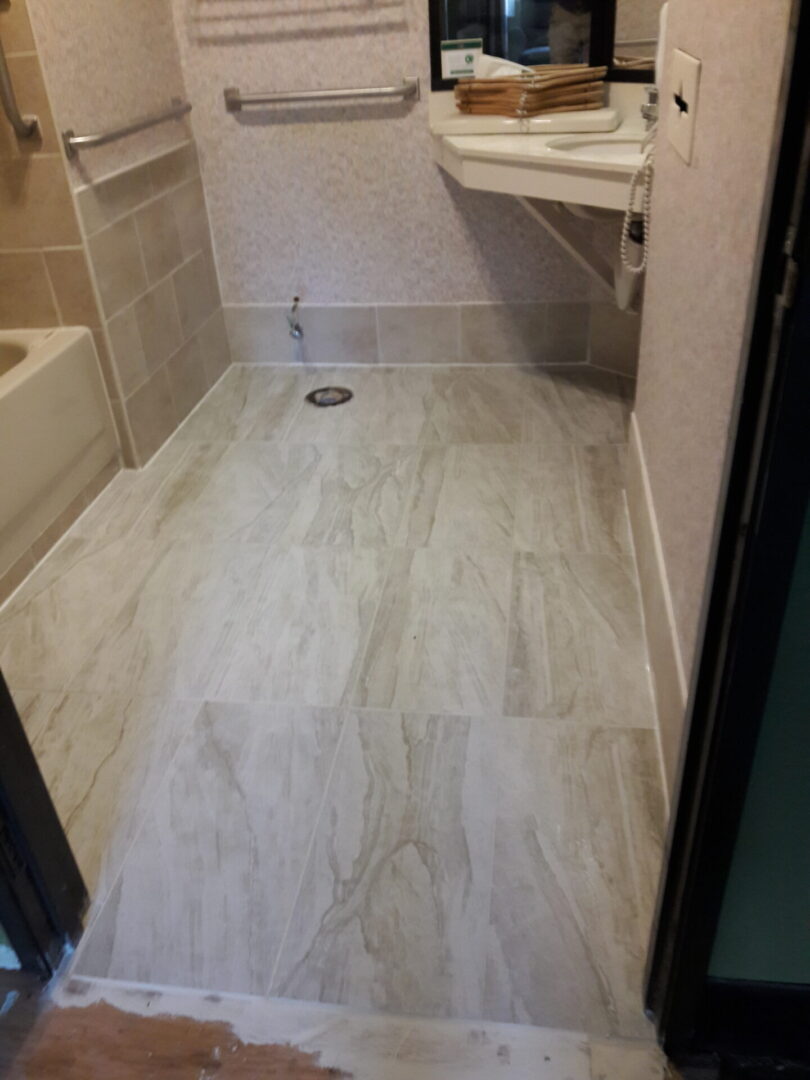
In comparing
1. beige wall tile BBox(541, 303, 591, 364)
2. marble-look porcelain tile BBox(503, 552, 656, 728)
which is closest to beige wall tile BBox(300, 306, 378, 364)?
beige wall tile BBox(541, 303, 591, 364)

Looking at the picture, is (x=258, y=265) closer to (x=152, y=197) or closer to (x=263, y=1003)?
(x=152, y=197)

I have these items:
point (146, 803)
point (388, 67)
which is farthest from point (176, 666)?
point (388, 67)

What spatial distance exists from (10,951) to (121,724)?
0.48 m

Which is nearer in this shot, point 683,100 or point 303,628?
point 683,100

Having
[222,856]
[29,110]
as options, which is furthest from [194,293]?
[222,856]

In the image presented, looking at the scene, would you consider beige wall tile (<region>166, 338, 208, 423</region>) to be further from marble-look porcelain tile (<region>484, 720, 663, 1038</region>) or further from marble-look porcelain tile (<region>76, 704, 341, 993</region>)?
marble-look porcelain tile (<region>484, 720, 663, 1038</region>)

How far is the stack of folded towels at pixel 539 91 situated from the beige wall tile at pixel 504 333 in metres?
0.64

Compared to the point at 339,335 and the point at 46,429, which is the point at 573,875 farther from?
the point at 339,335

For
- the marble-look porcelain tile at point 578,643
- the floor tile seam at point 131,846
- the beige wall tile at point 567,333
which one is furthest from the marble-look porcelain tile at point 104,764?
the beige wall tile at point 567,333

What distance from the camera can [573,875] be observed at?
4.19 feet

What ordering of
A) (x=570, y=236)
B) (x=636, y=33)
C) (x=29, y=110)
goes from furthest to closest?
(x=570, y=236) < (x=636, y=33) < (x=29, y=110)

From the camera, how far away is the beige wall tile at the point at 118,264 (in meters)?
2.27

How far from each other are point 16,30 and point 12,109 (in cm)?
17

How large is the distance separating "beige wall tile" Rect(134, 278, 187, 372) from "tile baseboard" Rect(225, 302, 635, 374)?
1.40 ft
